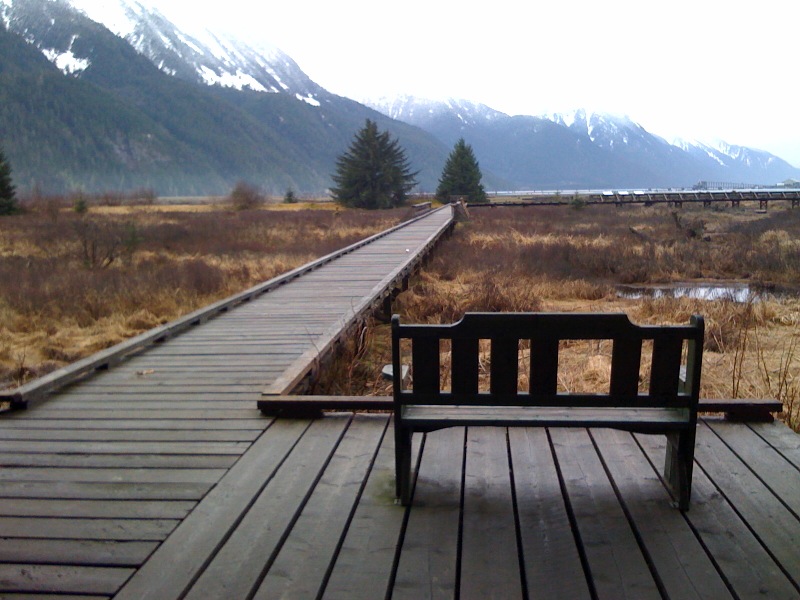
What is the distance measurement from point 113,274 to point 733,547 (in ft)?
40.2

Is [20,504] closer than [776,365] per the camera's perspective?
Yes

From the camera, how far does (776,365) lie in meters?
6.54

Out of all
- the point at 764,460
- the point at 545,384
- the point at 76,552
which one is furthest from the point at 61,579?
the point at 764,460

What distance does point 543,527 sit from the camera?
8.04 ft

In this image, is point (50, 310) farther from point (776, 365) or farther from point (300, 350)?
point (776, 365)

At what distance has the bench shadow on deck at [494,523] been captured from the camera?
2127mm

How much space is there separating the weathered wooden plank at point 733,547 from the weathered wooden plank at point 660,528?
4 cm

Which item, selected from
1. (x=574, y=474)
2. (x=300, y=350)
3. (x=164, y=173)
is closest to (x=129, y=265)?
(x=300, y=350)

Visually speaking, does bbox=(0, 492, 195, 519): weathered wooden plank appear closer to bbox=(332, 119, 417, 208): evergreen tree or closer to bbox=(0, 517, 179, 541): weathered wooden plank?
bbox=(0, 517, 179, 541): weathered wooden plank

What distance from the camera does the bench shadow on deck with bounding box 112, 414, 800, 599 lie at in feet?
6.98

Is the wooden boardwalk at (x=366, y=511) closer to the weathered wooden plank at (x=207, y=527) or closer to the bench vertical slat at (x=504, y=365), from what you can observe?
the weathered wooden plank at (x=207, y=527)

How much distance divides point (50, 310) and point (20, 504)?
8.00 meters

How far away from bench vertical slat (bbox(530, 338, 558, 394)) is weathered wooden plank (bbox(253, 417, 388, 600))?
709 mm

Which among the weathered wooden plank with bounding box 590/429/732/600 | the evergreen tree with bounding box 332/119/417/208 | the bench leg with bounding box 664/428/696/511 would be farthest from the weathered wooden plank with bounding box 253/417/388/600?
the evergreen tree with bounding box 332/119/417/208
